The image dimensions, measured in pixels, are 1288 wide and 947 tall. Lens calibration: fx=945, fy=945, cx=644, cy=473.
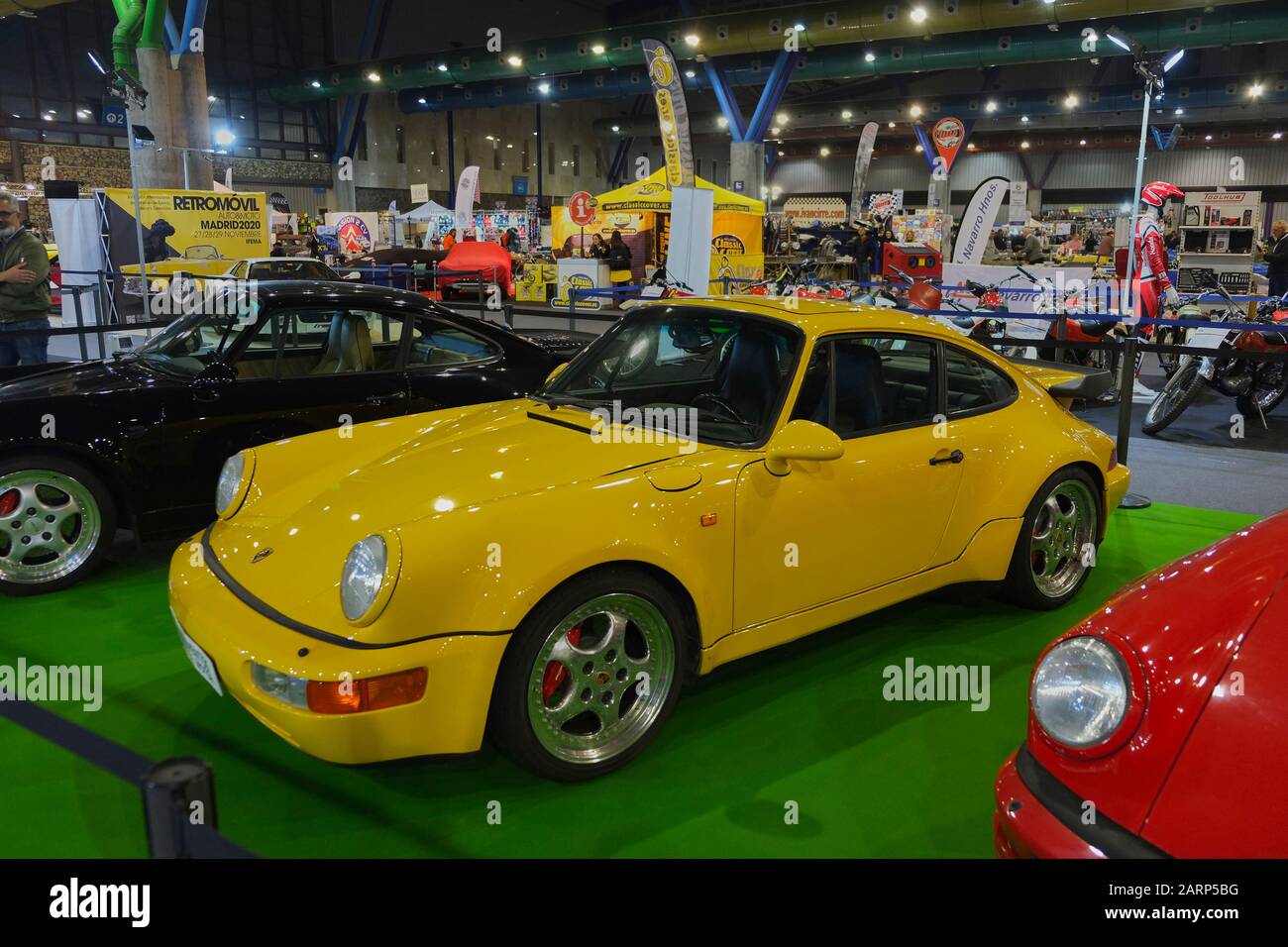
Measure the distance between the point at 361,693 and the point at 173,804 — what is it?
96cm

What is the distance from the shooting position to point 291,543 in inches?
114

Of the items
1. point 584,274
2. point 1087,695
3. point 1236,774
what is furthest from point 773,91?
point 1236,774

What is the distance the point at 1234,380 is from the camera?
8.41 metres

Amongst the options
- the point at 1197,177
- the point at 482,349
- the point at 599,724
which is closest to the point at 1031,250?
the point at 482,349

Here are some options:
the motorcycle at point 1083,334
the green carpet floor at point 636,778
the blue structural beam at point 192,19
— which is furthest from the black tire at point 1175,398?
the blue structural beam at point 192,19

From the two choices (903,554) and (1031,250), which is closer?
(903,554)

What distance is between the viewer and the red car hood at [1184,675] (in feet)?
5.39

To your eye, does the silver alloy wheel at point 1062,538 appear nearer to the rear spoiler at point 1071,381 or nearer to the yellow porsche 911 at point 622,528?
the yellow porsche 911 at point 622,528

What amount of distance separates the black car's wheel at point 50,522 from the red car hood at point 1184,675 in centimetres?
421
